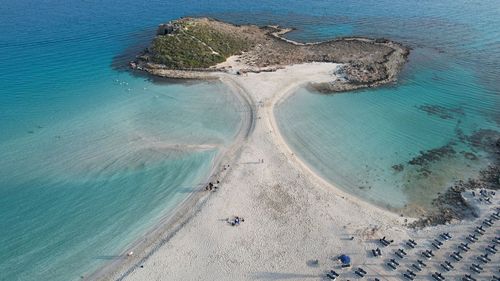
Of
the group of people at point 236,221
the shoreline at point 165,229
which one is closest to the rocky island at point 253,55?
the shoreline at point 165,229

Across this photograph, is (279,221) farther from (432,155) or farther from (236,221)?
(432,155)

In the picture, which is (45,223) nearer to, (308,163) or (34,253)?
(34,253)

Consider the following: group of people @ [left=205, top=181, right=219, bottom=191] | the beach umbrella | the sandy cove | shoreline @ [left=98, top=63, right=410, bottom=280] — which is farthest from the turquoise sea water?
the beach umbrella

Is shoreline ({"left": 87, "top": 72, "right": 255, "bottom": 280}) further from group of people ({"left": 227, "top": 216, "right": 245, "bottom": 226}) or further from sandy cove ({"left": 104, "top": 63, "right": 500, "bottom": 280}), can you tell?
group of people ({"left": 227, "top": 216, "right": 245, "bottom": 226})

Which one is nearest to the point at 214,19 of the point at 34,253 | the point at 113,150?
the point at 113,150

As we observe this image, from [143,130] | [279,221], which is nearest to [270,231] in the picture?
[279,221]

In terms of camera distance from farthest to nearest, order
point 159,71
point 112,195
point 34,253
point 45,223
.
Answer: point 159,71, point 112,195, point 45,223, point 34,253
